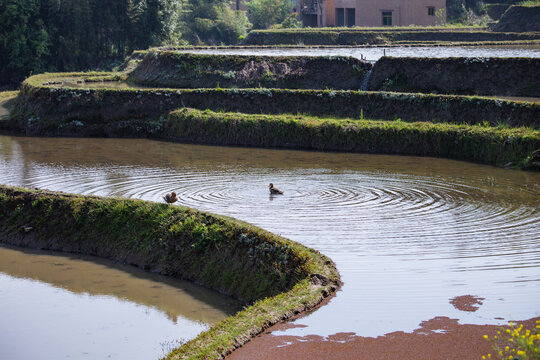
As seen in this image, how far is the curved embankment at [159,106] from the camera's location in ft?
87.6

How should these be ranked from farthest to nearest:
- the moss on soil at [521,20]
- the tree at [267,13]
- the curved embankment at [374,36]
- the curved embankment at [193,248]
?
the tree at [267,13]
the moss on soil at [521,20]
the curved embankment at [374,36]
the curved embankment at [193,248]

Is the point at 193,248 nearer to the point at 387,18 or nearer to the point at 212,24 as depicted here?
the point at 387,18

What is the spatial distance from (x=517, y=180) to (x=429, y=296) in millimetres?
9820

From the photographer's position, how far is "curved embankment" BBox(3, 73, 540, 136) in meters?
26.7

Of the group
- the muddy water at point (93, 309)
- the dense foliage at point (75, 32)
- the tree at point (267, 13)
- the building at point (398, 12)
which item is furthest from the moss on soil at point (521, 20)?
the muddy water at point (93, 309)

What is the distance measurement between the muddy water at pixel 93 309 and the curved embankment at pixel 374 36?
131 ft

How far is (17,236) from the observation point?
49.8 ft

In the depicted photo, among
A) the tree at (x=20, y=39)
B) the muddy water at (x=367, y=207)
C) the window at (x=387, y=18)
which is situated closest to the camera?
the muddy water at (x=367, y=207)

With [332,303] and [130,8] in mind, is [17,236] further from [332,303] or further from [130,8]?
[130,8]

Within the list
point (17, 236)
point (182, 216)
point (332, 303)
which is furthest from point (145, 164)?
point (332, 303)

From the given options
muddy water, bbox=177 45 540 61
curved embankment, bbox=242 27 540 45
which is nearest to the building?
curved embankment, bbox=242 27 540 45

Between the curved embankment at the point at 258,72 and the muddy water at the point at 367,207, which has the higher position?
the curved embankment at the point at 258,72

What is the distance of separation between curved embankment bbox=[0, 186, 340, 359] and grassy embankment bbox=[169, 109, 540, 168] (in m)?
11.1

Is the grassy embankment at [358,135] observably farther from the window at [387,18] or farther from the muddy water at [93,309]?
the window at [387,18]
